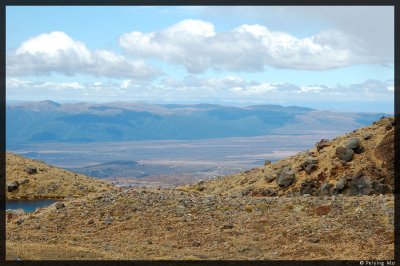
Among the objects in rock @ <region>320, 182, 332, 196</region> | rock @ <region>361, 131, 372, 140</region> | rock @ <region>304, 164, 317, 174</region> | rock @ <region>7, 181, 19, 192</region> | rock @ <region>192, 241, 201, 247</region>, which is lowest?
rock @ <region>7, 181, 19, 192</region>

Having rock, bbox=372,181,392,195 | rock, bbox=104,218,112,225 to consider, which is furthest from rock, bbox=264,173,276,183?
rock, bbox=104,218,112,225

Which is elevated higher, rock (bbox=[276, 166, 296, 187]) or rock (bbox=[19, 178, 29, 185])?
rock (bbox=[276, 166, 296, 187])

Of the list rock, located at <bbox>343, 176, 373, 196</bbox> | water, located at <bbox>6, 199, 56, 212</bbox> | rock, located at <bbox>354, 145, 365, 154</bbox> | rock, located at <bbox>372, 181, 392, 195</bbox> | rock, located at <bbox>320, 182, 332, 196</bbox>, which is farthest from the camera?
water, located at <bbox>6, 199, 56, 212</bbox>

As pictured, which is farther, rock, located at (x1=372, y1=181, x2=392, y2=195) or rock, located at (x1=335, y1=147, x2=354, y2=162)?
rock, located at (x1=335, y1=147, x2=354, y2=162)

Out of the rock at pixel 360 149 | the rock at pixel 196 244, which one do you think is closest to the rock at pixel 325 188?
the rock at pixel 360 149

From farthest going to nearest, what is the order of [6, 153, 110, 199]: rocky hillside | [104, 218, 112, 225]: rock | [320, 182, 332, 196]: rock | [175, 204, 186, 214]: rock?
[6, 153, 110, 199]: rocky hillside → [320, 182, 332, 196]: rock → [175, 204, 186, 214]: rock → [104, 218, 112, 225]: rock

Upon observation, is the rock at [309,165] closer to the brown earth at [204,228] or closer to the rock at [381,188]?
the rock at [381,188]

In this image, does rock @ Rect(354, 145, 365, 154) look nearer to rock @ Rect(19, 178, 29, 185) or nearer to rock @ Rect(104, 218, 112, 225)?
rock @ Rect(104, 218, 112, 225)

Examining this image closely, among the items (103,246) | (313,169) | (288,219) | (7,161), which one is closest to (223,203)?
(288,219)

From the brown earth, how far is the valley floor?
0.06 meters

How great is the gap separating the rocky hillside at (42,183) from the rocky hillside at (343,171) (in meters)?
40.7

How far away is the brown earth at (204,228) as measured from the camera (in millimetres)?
32375

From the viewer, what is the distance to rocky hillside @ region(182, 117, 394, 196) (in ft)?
208

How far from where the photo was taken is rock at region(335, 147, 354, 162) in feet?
229
